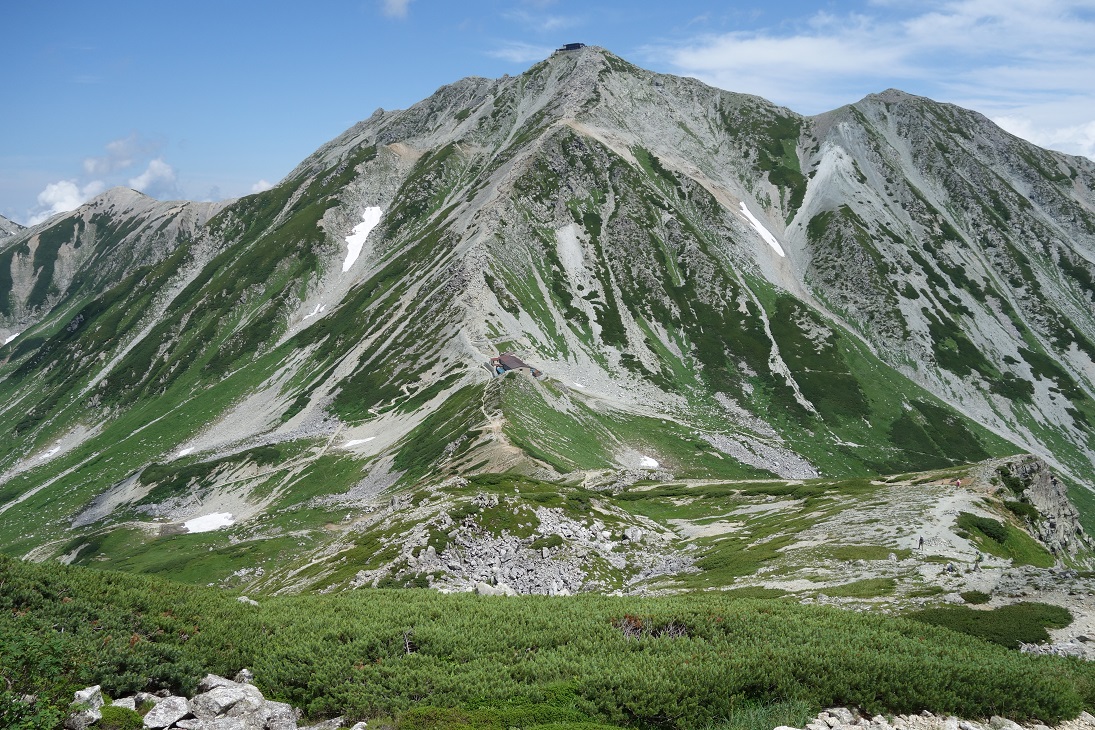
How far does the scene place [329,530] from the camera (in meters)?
106

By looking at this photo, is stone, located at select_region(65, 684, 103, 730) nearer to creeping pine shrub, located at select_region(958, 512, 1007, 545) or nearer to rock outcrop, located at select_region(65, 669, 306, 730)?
rock outcrop, located at select_region(65, 669, 306, 730)

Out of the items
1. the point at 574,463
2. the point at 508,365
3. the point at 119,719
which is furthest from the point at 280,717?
the point at 508,365

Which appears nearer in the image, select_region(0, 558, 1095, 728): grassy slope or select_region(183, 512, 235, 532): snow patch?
select_region(0, 558, 1095, 728): grassy slope

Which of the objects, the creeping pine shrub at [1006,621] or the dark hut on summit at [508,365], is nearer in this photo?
the creeping pine shrub at [1006,621]

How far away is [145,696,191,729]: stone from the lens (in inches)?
782

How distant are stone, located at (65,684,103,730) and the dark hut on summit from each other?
116 metres

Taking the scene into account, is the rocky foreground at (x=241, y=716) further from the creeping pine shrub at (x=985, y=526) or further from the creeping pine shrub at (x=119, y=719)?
the creeping pine shrub at (x=985, y=526)

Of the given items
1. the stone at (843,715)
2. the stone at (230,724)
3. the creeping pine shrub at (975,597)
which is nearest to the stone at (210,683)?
the stone at (230,724)

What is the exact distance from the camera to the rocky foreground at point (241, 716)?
20.0 metres

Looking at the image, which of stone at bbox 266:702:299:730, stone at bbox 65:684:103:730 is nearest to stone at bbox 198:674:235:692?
stone at bbox 266:702:299:730

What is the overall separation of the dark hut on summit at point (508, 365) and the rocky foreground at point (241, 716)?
113140 millimetres

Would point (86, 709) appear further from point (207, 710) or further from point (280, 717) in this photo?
point (280, 717)

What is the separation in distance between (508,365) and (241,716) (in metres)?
120

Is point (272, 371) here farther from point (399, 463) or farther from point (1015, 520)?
point (1015, 520)
